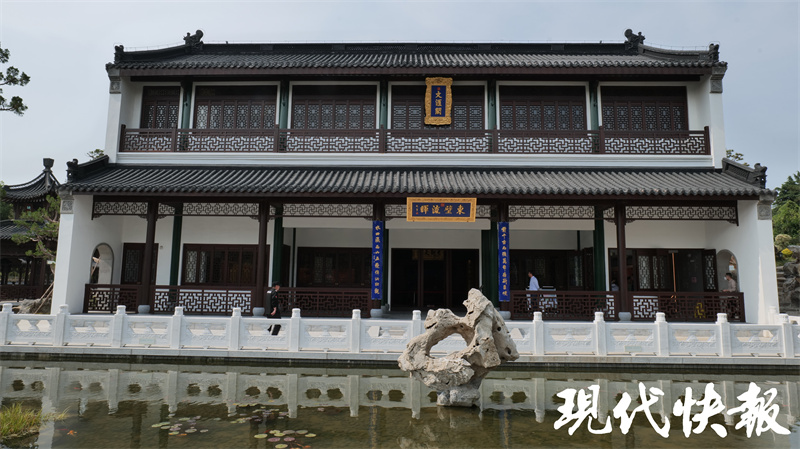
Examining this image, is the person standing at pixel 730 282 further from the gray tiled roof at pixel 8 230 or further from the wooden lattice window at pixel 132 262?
the gray tiled roof at pixel 8 230

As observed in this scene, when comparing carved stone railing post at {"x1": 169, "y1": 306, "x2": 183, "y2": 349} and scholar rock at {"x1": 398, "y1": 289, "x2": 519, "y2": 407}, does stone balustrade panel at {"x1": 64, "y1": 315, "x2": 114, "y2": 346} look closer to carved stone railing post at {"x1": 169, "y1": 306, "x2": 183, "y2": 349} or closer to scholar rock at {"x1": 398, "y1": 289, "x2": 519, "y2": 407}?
carved stone railing post at {"x1": 169, "y1": 306, "x2": 183, "y2": 349}

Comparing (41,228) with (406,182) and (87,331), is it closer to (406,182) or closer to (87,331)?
(87,331)


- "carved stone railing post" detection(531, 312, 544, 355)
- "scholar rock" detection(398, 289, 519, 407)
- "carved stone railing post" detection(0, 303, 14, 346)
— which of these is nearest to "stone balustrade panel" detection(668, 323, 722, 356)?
"carved stone railing post" detection(531, 312, 544, 355)

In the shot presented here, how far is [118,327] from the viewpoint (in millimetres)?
8211

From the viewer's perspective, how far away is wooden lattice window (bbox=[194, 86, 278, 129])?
41.4 feet

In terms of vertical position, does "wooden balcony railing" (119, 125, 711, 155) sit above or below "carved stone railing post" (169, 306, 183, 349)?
above

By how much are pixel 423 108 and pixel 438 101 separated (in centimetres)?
45

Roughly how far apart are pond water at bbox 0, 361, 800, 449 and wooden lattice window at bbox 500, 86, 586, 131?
7.08 meters

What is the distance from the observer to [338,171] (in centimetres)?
1181

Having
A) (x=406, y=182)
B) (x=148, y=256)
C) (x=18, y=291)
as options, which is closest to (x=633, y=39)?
(x=406, y=182)

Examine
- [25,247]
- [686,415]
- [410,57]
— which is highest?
[410,57]

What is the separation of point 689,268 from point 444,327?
9.31 meters

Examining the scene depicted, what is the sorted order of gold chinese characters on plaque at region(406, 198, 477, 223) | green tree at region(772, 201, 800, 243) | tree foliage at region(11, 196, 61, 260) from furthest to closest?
green tree at region(772, 201, 800, 243) < tree foliage at region(11, 196, 61, 260) < gold chinese characters on plaque at region(406, 198, 477, 223)

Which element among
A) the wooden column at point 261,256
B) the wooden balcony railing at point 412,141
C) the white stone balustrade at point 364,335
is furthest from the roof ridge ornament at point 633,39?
the wooden column at point 261,256
